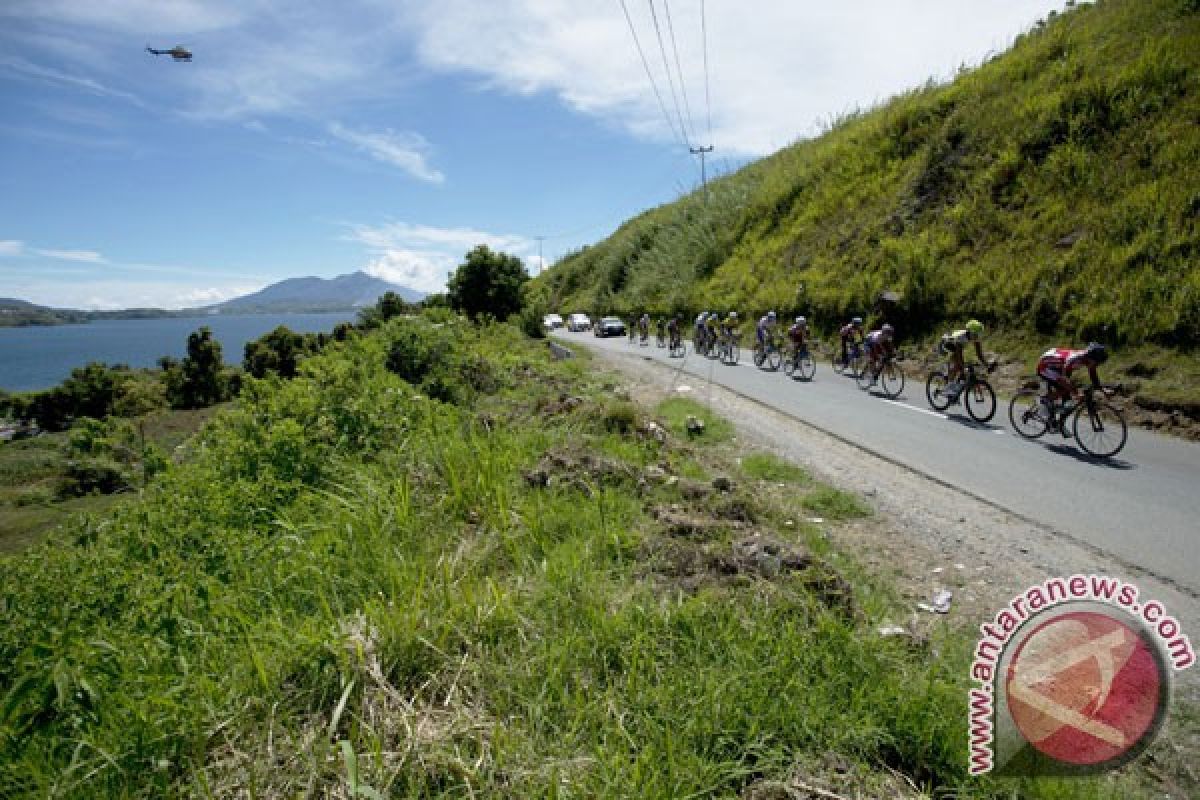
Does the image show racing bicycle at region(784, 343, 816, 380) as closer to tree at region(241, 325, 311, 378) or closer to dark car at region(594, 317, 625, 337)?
dark car at region(594, 317, 625, 337)

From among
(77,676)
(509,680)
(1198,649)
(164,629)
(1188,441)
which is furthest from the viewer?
(1188,441)

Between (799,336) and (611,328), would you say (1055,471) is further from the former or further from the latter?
(611,328)

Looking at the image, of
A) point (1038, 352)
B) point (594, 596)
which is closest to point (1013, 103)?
point (1038, 352)

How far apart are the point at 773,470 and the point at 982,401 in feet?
19.4

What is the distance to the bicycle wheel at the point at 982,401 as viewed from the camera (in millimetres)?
10898

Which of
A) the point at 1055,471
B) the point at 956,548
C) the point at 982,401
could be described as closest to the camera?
the point at 956,548

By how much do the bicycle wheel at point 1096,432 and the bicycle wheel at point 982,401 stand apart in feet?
6.70

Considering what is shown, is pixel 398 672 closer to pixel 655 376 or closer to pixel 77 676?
pixel 77 676

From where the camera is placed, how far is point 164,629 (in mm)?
3379

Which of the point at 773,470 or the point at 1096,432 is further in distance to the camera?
the point at 1096,432

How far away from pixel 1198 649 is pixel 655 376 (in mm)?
14140

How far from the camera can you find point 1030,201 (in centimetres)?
1850

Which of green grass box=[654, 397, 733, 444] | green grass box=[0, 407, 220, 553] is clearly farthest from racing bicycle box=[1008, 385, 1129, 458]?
green grass box=[0, 407, 220, 553]

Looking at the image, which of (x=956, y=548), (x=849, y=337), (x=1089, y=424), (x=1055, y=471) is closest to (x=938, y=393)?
(x=1089, y=424)
